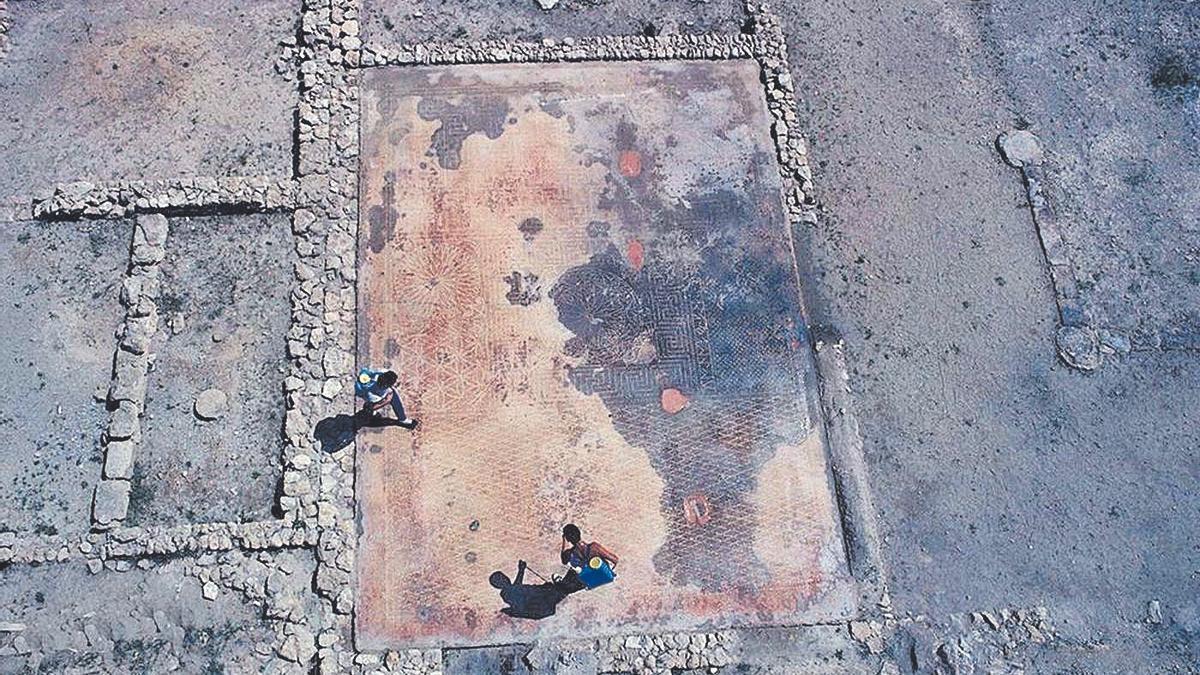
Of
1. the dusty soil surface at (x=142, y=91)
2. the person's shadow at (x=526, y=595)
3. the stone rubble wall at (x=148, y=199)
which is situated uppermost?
the dusty soil surface at (x=142, y=91)

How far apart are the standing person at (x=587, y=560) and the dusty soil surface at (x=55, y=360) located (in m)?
5.55

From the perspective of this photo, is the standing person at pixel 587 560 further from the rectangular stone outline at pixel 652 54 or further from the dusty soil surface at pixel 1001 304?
the rectangular stone outline at pixel 652 54

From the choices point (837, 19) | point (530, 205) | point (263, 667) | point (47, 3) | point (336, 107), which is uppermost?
point (47, 3)

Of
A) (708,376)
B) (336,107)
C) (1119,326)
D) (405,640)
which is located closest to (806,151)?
(708,376)

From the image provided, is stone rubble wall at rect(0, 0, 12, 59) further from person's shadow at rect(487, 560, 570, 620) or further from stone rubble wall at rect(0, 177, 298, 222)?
person's shadow at rect(487, 560, 570, 620)

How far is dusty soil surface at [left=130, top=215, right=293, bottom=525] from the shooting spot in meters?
10.9

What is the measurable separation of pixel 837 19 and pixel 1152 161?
4.89m

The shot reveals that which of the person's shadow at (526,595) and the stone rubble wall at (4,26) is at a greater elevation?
the stone rubble wall at (4,26)

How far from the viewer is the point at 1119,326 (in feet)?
40.7

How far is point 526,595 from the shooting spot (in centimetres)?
1070

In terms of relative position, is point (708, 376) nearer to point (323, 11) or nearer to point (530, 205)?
point (530, 205)

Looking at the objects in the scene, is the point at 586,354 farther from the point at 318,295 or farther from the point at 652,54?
the point at 652,54

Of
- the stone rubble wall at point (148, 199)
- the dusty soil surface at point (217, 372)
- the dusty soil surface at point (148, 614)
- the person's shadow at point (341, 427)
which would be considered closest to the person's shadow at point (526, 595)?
the dusty soil surface at point (148, 614)

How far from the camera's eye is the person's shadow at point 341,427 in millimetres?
11164
